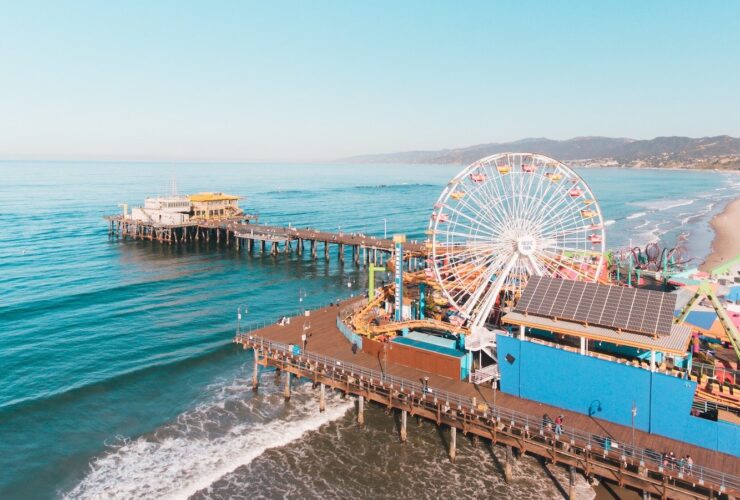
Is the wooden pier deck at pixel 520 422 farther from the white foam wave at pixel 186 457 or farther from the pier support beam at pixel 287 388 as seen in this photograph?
the white foam wave at pixel 186 457

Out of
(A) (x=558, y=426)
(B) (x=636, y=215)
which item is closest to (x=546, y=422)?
(A) (x=558, y=426)

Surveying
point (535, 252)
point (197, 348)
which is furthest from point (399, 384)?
point (197, 348)

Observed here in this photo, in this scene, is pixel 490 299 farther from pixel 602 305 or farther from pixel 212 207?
pixel 212 207

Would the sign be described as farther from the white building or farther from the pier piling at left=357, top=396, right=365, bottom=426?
the white building

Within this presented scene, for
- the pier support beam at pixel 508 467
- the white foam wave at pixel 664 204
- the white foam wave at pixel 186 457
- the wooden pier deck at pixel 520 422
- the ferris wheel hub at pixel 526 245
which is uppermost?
the ferris wheel hub at pixel 526 245

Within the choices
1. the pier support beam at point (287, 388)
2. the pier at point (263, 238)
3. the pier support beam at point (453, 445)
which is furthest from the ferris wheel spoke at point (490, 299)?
the pier at point (263, 238)

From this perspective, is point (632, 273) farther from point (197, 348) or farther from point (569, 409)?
point (197, 348)
